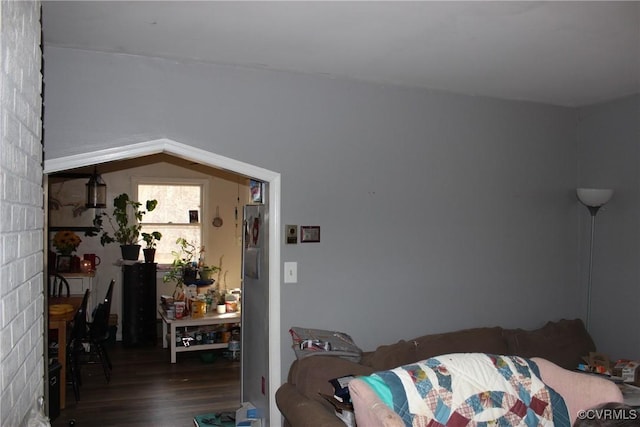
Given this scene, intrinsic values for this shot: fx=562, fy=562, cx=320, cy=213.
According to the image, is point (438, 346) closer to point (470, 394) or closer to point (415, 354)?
point (415, 354)

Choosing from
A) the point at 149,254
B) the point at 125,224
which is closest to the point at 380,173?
the point at 149,254

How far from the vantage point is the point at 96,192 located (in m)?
6.95

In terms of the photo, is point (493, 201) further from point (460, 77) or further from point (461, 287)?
point (460, 77)

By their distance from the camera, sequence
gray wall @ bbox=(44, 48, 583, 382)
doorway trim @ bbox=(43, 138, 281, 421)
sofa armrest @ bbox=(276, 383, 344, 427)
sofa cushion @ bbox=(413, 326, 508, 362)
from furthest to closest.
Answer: sofa cushion @ bbox=(413, 326, 508, 362) < doorway trim @ bbox=(43, 138, 281, 421) < gray wall @ bbox=(44, 48, 583, 382) < sofa armrest @ bbox=(276, 383, 344, 427)

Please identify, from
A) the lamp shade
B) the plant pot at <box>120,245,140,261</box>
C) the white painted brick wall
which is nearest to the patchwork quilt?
the white painted brick wall

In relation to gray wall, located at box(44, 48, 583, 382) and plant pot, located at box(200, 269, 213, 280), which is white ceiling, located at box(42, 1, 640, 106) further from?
plant pot, located at box(200, 269, 213, 280)

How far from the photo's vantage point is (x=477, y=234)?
4.40 meters

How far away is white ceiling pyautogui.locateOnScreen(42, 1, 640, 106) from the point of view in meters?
2.61

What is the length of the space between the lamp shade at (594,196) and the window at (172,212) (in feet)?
16.3

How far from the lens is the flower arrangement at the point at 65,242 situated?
685 centimetres

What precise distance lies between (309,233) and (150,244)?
406 centimetres

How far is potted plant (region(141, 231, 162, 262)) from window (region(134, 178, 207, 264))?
0.83 ft

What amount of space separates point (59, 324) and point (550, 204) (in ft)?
13.8

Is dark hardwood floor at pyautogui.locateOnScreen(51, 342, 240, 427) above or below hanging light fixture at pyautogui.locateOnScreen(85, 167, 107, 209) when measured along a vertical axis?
Result: below
